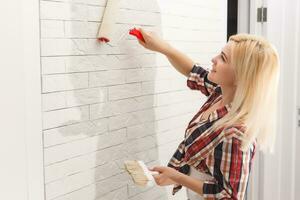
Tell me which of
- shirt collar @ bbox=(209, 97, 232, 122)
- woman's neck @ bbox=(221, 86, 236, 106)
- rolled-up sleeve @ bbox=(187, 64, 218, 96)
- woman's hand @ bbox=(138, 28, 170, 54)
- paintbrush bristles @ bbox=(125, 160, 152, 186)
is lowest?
paintbrush bristles @ bbox=(125, 160, 152, 186)

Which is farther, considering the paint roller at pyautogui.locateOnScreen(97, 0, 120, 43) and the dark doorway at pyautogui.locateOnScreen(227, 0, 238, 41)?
the dark doorway at pyautogui.locateOnScreen(227, 0, 238, 41)

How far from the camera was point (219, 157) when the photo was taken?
1.40 metres

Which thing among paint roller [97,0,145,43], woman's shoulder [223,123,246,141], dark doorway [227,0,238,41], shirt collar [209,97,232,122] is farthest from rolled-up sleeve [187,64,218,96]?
dark doorway [227,0,238,41]

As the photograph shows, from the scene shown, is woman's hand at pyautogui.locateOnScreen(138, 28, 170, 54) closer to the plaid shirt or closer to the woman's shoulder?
the plaid shirt

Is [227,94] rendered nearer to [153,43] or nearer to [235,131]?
[235,131]

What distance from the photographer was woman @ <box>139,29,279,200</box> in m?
1.38

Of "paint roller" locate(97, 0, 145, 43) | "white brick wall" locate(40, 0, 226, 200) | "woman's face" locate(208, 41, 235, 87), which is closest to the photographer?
"white brick wall" locate(40, 0, 226, 200)

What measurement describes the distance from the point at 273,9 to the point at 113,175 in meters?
1.54

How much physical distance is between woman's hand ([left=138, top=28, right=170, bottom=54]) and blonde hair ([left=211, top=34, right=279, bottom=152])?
0.29m

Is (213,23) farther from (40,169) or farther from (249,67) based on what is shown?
(40,169)

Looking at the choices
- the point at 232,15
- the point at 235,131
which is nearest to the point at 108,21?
the point at 235,131

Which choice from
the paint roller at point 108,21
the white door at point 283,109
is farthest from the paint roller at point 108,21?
the white door at point 283,109

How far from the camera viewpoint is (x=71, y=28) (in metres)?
1.27

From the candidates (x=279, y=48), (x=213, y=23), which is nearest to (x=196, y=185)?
(x=213, y=23)
